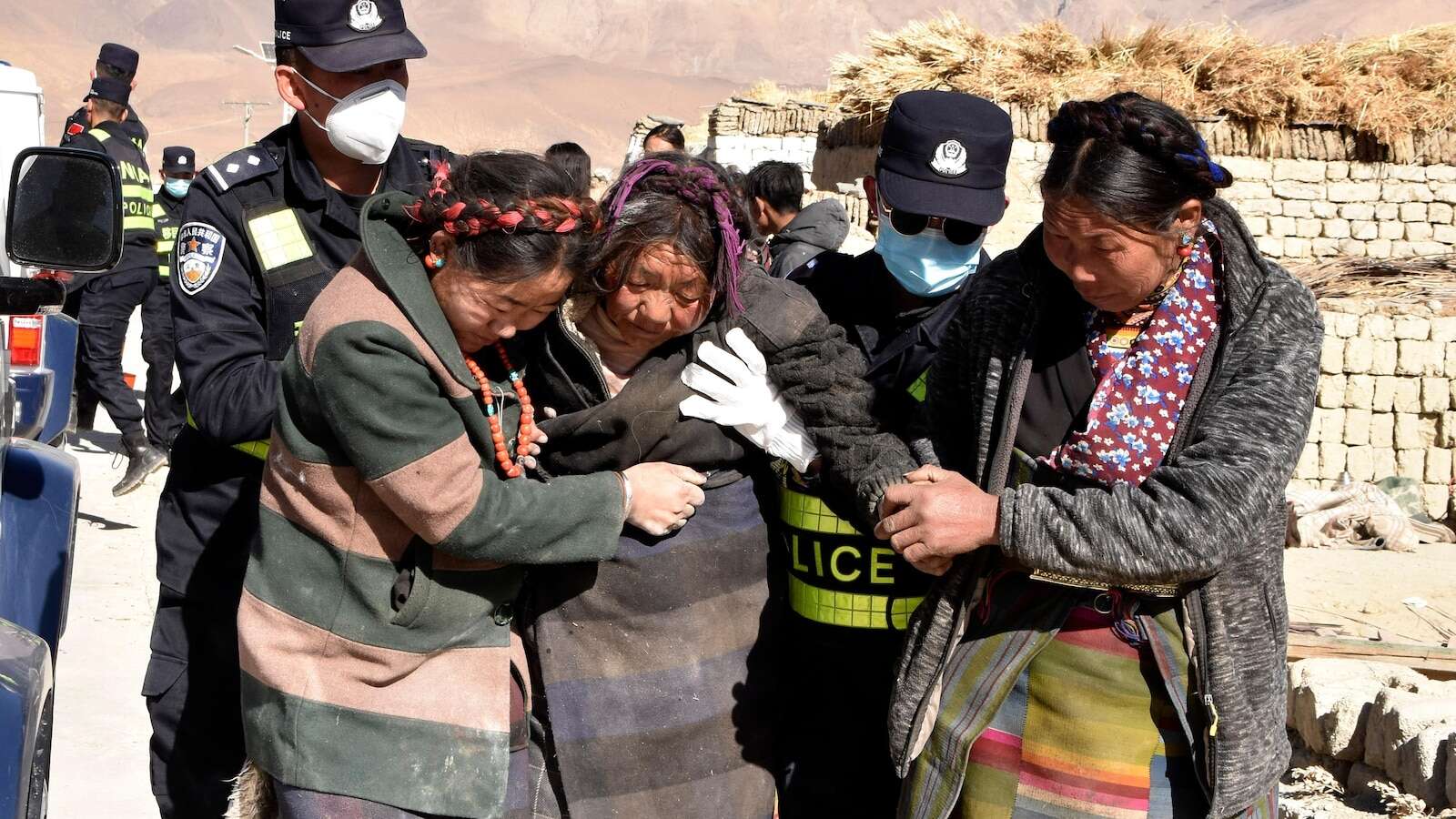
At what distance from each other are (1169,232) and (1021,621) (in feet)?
2.16

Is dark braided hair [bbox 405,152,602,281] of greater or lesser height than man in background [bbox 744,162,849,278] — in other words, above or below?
above

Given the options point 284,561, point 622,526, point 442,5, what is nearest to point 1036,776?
point 622,526

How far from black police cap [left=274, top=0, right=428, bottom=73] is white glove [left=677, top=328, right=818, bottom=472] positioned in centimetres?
93

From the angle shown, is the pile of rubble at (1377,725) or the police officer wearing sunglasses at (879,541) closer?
the police officer wearing sunglasses at (879,541)

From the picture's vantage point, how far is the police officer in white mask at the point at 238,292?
2.67 m

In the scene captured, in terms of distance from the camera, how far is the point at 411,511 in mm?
2109

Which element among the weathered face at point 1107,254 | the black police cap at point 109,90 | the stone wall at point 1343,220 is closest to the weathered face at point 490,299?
the weathered face at point 1107,254

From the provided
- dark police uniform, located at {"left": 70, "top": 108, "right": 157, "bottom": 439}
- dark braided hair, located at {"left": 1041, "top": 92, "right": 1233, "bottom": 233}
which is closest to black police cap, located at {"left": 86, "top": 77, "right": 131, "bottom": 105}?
dark police uniform, located at {"left": 70, "top": 108, "right": 157, "bottom": 439}

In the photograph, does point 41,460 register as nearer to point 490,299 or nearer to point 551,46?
point 490,299

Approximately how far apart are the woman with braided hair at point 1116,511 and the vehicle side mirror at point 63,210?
1703 mm

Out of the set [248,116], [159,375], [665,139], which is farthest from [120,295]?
[248,116]

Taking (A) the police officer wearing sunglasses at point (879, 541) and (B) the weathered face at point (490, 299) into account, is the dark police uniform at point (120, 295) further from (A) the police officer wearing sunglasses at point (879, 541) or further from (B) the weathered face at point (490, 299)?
(B) the weathered face at point (490, 299)

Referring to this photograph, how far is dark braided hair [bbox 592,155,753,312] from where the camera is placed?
2.30 meters

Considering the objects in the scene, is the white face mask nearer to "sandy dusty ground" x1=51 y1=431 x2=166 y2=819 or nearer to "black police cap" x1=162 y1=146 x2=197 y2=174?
"sandy dusty ground" x1=51 y1=431 x2=166 y2=819
